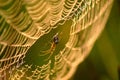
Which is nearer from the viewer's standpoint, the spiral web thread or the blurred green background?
the spiral web thread

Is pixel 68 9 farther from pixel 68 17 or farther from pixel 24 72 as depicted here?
pixel 24 72

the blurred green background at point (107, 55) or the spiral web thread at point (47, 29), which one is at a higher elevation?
the spiral web thread at point (47, 29)

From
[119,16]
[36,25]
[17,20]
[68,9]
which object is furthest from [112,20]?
[17,20]

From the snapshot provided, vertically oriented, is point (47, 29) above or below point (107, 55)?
above

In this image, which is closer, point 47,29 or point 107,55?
point 47,29

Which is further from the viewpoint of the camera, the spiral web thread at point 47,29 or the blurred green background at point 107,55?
the blurred green background at point 107,55
